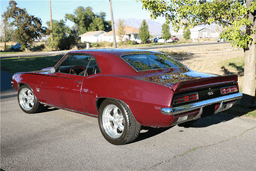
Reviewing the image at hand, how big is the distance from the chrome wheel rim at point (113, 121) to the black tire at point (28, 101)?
2.35 m

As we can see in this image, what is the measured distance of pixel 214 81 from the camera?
12.8 feet

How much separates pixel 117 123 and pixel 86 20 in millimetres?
94435

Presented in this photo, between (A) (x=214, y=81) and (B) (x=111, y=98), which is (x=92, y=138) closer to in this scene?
(B) (x=111, y=98)

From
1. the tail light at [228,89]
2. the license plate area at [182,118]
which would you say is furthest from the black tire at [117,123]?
the tail light at [228,89]

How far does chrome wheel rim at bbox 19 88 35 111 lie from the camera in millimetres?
6018

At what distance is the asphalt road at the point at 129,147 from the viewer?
10.9 feet

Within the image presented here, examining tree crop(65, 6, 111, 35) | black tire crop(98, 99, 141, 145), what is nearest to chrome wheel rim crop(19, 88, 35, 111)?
black tire crop(98, 99, 141, 145)

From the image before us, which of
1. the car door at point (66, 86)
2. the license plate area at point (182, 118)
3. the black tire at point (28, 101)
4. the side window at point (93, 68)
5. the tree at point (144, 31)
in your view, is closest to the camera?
the license plate area at point (182, 118)

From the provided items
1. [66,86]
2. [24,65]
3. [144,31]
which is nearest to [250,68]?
[66,86]

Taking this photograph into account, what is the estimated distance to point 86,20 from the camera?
94062 mm

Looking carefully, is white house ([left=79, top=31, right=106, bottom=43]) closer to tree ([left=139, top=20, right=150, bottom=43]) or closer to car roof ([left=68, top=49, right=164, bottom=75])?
tree ([left=139, top=20, right=150, bottom=43])

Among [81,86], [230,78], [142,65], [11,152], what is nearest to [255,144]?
[230,78]

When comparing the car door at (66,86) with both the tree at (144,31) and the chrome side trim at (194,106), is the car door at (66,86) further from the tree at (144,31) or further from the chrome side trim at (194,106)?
the tree at (144,31)

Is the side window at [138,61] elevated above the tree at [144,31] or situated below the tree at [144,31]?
below
